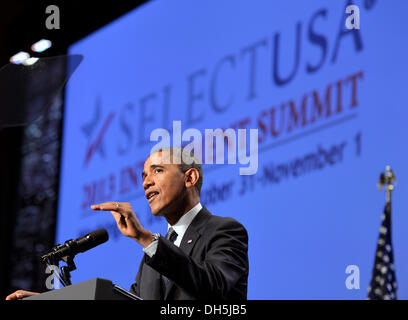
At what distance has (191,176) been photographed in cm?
277

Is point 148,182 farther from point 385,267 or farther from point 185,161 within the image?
point 385,267

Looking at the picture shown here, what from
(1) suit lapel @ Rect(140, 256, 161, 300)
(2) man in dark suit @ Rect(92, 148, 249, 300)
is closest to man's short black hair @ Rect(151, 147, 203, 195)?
(2) man in dark suit @ Rect(92, 148, 249, 300)

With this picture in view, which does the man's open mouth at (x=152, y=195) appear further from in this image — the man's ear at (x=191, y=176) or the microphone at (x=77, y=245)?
the microphone at (x=77, y=245)

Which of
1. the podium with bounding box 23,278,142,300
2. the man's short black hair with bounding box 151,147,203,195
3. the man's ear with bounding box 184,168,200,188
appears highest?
the man's short black hair with bounding box 151,147,203,195

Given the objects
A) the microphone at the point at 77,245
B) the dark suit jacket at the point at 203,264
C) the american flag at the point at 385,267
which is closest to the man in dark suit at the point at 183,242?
the dark suit jacket at the point at 203,264

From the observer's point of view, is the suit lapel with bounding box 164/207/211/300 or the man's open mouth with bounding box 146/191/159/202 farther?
the man's open mouth with bounding box 146/191/159/202

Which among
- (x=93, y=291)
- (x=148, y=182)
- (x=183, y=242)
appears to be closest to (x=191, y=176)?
(x=148, y=182)

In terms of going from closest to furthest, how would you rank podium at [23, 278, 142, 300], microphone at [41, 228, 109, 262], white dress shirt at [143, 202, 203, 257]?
podium at [23, 278, 142, 300], microphone at [41, 228, 109, 262], white dress shirt at [143, 202, 203, 257]

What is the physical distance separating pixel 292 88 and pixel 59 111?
231 cm

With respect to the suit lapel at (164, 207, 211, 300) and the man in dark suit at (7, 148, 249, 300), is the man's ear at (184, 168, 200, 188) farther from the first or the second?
the suit lapel at (164, 207, 211, 300)

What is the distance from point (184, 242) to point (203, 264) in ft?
1.02

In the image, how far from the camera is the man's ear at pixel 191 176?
2760 mm

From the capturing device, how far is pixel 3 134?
5.82m

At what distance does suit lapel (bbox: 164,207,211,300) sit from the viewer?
8.43ft
